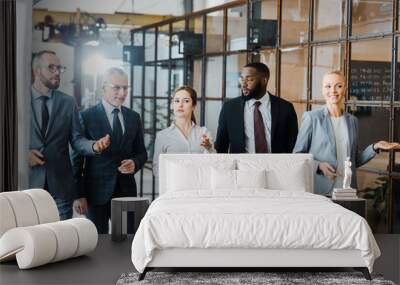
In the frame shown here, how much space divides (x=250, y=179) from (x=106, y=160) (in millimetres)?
A: 1936

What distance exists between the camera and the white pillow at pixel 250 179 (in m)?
7.89

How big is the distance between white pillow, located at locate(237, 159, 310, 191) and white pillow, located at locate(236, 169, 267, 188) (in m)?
0.13

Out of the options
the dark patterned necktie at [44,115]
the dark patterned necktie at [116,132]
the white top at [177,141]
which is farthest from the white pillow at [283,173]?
the dark patterned necktie at [44,115]

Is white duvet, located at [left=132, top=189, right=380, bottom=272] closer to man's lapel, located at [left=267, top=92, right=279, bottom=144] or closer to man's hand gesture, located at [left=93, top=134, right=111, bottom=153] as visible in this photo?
man's lapel, located at [left=267, top=92, right=279, bottom=144]

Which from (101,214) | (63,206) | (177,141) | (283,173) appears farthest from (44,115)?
(283,173)

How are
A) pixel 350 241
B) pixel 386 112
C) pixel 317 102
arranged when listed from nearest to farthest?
pixel 350 241, pixel 386 112, pixel 317 102

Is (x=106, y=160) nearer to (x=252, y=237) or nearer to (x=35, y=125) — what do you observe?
(x=35, y=125)

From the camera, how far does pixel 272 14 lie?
8938 mm

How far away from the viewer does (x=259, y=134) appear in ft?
29.0

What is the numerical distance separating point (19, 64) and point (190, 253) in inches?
148

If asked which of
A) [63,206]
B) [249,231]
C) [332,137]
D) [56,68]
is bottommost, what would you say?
[63,206]

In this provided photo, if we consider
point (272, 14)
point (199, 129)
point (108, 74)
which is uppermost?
point (272, 14)

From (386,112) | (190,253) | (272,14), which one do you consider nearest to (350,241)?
(190,253)

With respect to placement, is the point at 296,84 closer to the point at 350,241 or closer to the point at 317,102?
the point at 317,102
